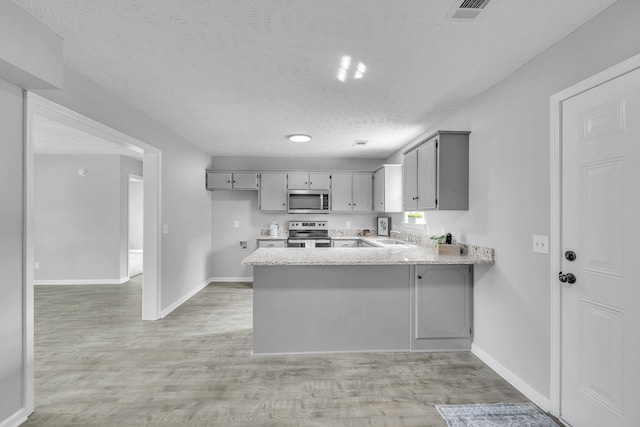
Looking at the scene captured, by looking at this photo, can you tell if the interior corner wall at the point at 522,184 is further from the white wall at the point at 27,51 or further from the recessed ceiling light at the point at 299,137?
the white wall at the point at 27,51

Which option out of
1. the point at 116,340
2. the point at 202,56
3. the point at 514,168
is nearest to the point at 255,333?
the point at 116,340

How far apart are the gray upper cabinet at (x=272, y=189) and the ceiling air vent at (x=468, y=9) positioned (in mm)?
4289

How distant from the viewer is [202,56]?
7.11 feet

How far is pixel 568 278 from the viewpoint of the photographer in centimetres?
187

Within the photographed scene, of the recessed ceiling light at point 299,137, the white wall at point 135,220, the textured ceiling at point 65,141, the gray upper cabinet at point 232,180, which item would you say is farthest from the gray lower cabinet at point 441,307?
the white wall at point 135,220

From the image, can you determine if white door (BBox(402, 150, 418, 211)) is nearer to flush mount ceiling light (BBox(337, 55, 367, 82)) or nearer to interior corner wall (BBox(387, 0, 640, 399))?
interior corner wall (BBox(387, 0, 640, 399))

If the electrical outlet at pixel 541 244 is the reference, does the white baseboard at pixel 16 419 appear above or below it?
below

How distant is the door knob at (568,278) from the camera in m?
1.85

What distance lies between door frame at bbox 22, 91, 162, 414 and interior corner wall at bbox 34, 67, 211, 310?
0.07m

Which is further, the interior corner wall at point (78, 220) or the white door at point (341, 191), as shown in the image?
the white door at point (341, 191)

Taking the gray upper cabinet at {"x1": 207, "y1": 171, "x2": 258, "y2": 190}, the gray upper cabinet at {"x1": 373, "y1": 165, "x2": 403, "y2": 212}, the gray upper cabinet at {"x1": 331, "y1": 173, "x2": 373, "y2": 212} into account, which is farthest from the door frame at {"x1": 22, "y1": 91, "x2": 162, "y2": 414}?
the gray upper cabinet at {"x1": 373, "y1": 165, "x2": 403, "y2": 212}

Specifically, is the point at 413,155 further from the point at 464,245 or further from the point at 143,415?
the point at 143,415

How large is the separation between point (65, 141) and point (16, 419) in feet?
13.6

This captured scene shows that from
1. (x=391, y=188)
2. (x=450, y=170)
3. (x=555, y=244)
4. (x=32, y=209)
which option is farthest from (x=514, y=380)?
(x=32, y=209)
